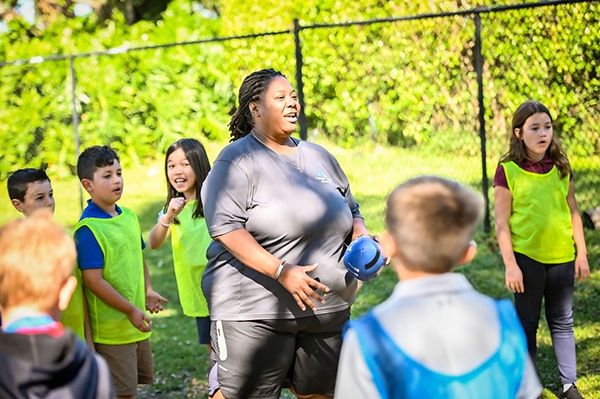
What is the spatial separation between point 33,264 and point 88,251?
1623 mm

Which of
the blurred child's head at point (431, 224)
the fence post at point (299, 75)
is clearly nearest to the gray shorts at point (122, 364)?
the blurred child's head at point (431, 224)

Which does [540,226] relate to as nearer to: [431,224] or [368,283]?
[431,224]

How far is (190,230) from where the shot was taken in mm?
4438

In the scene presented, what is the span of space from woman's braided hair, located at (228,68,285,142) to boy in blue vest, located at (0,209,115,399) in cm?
158

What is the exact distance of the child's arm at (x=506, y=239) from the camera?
13.7 ft

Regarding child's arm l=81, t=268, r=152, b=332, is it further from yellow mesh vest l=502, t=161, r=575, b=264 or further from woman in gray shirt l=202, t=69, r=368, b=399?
yellow mesh vest l=502, t=161, r=575, b=264

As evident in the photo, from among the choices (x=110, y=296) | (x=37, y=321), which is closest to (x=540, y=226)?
(x=110, y=296)

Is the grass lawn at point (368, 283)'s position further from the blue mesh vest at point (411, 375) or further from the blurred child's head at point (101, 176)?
the blurred child's head at point (101, 176)

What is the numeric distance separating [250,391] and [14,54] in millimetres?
10765

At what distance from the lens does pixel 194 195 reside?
4.52 meters

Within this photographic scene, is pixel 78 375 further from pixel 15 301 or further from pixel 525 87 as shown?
pixel 525 87

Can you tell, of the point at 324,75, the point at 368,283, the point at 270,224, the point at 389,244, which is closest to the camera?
the point at 389,244

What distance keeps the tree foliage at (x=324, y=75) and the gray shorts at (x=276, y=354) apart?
177 inches

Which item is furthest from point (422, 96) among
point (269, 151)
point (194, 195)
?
point (269, 151)
